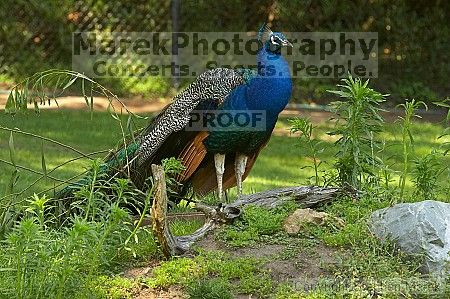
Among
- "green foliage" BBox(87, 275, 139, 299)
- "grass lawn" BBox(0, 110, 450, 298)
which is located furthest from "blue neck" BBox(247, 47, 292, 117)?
"green foliage" BBox(87, 275, 139, 299)

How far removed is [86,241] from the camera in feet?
12.0

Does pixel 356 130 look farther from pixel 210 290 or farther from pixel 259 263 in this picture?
pixel 210 290

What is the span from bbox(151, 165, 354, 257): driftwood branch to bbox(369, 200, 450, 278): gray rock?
53 cm

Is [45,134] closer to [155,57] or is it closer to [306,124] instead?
[155,57]

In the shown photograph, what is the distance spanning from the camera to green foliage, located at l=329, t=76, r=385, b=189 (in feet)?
15.3

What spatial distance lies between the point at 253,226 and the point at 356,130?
0.77m

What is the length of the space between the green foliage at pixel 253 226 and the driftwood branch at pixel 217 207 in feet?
0.15

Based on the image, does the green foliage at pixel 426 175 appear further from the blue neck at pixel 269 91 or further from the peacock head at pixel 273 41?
the peacock head at pixel 273 41

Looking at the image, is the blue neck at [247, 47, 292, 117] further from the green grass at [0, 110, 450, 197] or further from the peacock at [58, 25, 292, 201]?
the green grass at [0, 110, 450, 197]

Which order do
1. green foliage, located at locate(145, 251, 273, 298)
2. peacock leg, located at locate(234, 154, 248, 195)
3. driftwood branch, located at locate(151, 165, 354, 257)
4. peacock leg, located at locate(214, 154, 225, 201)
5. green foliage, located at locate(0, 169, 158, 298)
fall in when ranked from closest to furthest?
green foliage, located at locate(0, 169, 158, 298) < green foliage, located at locate(145, 251, 273, 298) < driftwood branch, located at locate(151, 165, 354, 257) < peacock leg, located at locate(214, 154, 225, 201) < peacock leg, located at locate(234, 154, 248, 195)

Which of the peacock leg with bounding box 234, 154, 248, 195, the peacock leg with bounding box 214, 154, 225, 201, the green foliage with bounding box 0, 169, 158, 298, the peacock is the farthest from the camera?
the peacock leg with bounding box 234, 154, 248, 195

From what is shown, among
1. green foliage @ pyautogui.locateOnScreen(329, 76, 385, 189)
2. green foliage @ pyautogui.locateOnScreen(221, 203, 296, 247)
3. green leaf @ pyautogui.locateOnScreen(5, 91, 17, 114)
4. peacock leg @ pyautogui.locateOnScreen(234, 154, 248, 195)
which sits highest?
green leaf @ pyautogui.locateOnScreen(5, 91, 17, 114)

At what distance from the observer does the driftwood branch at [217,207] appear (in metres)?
3.99

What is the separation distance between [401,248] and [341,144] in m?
0.85
